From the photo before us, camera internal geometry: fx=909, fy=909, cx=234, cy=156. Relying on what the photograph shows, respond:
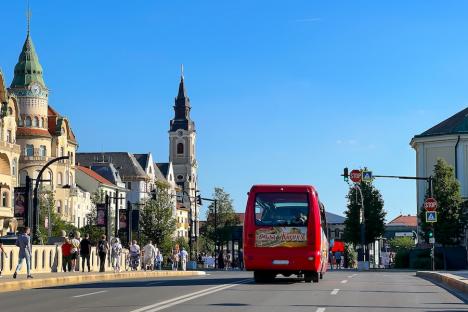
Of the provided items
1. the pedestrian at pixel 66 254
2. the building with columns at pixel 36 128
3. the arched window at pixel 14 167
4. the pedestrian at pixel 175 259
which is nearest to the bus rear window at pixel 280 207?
the pedestrian at pixel 66 254

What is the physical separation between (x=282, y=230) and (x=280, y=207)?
0.74 m

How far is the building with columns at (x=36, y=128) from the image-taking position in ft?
344

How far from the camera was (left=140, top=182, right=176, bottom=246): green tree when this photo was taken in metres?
95.1

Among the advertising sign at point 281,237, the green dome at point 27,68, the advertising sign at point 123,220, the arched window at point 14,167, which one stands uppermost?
the green dome at point 27,68

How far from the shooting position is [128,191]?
15275 cm

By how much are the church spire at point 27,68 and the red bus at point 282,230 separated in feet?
268

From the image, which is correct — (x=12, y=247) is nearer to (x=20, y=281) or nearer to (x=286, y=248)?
(x=20, y=281)

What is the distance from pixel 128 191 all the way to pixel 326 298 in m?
135

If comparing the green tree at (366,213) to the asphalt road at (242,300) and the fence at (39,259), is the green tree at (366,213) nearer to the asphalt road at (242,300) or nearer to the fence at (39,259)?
the fence at (39,259)

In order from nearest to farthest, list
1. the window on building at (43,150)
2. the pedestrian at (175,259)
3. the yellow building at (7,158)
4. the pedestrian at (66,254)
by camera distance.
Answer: the pedestrian at (66,254)
the pedestrian at (175,259)
the yellow building at (7,158)
the window on building at (43,150)

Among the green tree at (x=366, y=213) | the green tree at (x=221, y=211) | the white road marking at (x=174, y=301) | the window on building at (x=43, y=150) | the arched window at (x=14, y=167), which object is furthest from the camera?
the green tree at (x=221, y=211)

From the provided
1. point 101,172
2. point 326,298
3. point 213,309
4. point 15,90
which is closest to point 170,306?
point 213,309

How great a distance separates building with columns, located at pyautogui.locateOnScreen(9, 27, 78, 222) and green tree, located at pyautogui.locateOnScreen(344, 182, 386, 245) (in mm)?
38433

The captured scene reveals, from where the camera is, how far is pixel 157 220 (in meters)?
96.1
